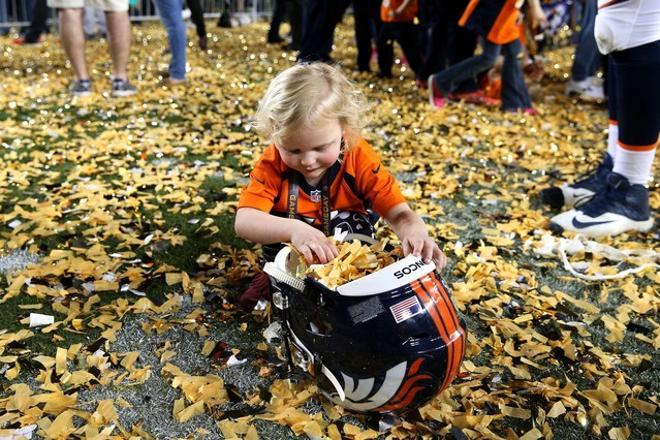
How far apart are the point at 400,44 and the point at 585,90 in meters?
1.87

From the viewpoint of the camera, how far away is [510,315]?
2.29m

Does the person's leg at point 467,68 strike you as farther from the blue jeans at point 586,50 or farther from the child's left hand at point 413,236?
the child's left hand at point 413,236

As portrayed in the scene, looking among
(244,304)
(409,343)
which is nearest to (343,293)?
(409,343)

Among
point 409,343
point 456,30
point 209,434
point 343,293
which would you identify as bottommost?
point 209,434

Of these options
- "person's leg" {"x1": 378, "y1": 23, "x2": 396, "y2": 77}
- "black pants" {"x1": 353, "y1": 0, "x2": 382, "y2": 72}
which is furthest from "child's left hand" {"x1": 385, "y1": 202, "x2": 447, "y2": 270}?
"black pants" {"x1": 353, "y1": 0, "x2": 382, "y2": 72}

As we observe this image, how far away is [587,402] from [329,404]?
2.40ft

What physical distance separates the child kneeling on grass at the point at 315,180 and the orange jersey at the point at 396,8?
4.36 metres

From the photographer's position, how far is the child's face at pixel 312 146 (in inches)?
74.1

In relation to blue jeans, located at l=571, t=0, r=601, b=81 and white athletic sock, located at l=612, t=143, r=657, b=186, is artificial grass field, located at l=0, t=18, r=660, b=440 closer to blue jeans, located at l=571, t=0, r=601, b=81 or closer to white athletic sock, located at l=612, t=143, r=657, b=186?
white athletic sock, located at l=612, t=143, r=657, b=186

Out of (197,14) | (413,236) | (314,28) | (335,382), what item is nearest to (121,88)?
(314,28)

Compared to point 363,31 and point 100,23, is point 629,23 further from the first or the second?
point 100,23

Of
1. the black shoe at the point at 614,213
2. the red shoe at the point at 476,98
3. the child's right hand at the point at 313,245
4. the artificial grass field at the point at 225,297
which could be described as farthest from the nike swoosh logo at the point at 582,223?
the red shoe at the point at 476,98

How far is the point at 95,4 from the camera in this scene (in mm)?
5281

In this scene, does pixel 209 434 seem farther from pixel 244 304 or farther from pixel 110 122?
pixel 110 122
